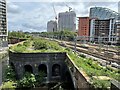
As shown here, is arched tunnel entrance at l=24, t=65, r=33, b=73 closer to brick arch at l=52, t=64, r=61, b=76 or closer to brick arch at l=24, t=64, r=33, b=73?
brick arch at l=24, t=64, r=33, b=73

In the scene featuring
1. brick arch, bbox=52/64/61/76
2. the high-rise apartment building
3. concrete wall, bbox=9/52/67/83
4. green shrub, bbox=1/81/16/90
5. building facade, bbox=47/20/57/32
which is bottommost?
green shrub, bbox=1/81/16/90

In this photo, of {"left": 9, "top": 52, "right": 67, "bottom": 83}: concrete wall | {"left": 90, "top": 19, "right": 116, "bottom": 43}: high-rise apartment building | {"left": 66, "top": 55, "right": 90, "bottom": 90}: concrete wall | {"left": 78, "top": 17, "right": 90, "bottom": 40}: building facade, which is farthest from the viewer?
{"left": 78, "top": 17, "right": 90, "bottom": 40}: building facade

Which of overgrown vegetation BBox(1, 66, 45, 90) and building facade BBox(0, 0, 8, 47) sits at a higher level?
building facade BBox(0, 0, 8, 47)

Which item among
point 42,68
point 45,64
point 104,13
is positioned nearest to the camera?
point 45,64

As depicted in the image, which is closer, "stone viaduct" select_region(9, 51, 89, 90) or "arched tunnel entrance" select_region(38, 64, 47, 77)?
"stone viaduct" select_region(9, 51, 89, 90)

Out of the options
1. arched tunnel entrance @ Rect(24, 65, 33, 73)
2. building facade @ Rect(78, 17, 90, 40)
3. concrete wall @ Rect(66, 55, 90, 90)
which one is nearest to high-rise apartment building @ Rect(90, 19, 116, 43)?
building facade @ Rect(78, 17, 90, 40)

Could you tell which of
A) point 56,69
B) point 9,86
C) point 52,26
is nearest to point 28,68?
point 56,69

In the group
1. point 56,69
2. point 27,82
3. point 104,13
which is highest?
point 104,13

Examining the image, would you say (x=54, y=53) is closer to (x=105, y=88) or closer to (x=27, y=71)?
(x=27, y=71)

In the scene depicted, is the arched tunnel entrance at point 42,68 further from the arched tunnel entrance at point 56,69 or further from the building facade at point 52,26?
the building facade at point 52,26

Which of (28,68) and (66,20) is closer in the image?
(28,68)

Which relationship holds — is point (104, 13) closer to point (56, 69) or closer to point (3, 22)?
point (3, 22)

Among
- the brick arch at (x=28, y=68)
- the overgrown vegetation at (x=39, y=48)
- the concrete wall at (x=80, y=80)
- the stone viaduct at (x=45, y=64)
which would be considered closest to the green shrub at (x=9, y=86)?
the stone viaduct at (x=45, y=64)

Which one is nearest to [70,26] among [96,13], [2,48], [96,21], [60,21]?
[60,21]
